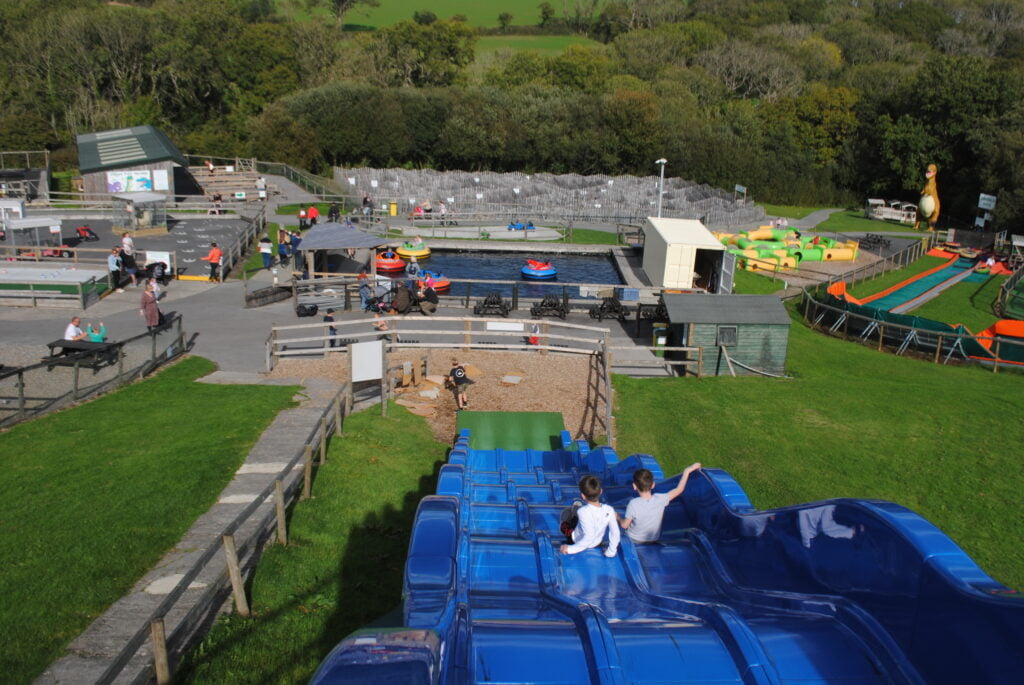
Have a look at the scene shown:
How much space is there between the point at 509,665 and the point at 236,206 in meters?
44.8

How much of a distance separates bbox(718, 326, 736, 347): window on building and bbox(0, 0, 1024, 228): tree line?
4091 cm

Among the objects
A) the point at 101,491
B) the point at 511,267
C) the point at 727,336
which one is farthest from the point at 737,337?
the point at 511,267

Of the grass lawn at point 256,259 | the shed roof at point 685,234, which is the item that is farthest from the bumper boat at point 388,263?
the shed roof at point 685,234

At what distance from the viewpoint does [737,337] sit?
2261cm

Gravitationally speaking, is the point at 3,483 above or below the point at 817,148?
below

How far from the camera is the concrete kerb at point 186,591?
25.3ft

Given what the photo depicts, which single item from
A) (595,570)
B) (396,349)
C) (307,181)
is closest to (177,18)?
(307,181)

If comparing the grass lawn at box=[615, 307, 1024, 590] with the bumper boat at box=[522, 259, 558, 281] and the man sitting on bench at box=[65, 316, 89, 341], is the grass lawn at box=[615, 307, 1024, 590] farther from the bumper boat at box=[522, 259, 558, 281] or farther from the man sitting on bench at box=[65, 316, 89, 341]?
the man sitting on bench at box=[65, 316, 89, 341]

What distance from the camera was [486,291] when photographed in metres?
32.0

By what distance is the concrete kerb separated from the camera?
7711mm

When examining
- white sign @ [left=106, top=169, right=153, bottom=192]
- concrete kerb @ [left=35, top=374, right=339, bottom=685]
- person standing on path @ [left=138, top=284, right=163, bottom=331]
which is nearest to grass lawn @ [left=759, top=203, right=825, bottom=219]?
white sign @ [left=106, top=169, right=153, bottom=192]

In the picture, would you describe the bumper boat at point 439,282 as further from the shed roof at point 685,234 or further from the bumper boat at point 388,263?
the shed roof at point 685,234

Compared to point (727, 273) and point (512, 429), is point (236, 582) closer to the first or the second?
point (512, 429)

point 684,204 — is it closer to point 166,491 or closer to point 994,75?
point 994,75
